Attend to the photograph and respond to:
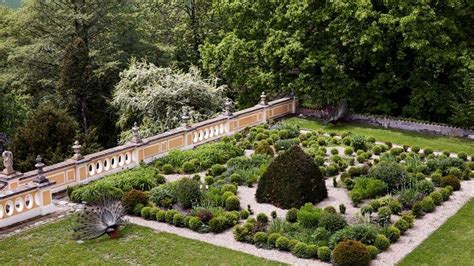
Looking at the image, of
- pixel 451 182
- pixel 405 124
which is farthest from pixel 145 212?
pixel 405 124

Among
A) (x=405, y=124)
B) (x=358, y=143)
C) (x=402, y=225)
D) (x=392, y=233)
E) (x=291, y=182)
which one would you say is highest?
(x=405, y=124)

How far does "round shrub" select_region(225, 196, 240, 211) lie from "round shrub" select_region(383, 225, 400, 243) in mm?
4760

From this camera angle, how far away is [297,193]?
803 inches

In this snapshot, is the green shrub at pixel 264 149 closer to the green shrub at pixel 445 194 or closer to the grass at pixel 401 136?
the grass at pixel 401 136

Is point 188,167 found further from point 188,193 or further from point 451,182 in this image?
point 451,182

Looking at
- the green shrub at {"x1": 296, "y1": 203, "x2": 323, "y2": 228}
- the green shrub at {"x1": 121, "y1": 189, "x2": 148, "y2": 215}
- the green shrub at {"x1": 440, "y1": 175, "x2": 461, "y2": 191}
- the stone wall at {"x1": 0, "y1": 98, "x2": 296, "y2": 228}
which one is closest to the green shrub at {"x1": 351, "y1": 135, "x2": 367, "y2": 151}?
the green shrub at {"x1": 440, "y1": 175, "x2": 461, "y2": 191}

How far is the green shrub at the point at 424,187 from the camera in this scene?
2148 centimetres

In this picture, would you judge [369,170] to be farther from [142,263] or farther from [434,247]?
[142,263]

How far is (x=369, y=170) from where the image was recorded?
77.2ft

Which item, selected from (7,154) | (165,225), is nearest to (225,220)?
(165,225)

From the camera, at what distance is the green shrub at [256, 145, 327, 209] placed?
20422 millimetres

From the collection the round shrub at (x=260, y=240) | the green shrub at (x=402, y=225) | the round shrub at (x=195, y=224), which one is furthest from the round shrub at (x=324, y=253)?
the round shrub at (x=195, y=224)

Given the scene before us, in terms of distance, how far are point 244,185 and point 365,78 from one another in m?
14.8

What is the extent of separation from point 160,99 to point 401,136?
12.0 meters
